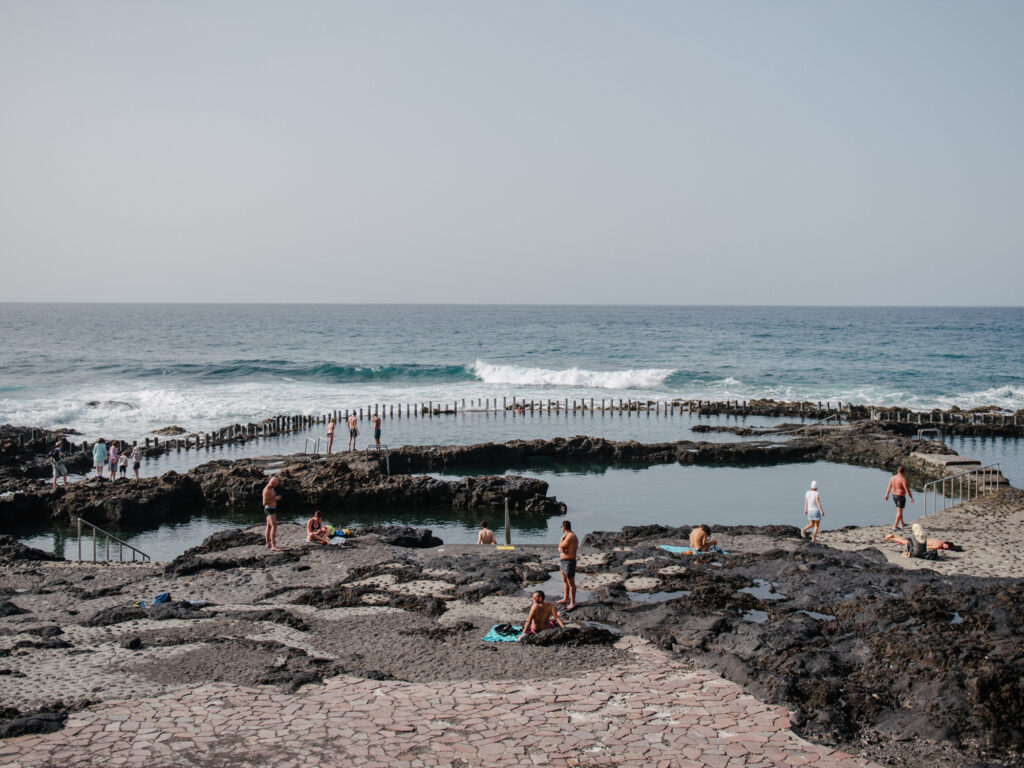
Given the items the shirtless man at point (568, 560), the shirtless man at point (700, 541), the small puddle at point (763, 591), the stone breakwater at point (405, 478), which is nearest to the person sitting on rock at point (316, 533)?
the shirtless man at point (568, 560)

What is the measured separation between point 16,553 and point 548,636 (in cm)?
1486

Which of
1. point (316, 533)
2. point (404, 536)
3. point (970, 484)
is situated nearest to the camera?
point (316, 533)

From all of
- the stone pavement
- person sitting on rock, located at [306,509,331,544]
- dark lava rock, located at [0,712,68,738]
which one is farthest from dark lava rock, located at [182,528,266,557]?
dark lava rock, located at [0,712,68,738]

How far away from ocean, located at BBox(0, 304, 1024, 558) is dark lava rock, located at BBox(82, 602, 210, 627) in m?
9.74

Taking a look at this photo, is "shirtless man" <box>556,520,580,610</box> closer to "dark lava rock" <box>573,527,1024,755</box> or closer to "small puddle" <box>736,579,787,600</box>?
"dark lava rock" <box>573,527,1024,755</box>

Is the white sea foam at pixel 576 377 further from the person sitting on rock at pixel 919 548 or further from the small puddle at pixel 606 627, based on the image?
the small puddle at pixel 606 627

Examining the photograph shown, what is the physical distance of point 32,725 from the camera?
10.7m

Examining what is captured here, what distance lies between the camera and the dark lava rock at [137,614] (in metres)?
15.6

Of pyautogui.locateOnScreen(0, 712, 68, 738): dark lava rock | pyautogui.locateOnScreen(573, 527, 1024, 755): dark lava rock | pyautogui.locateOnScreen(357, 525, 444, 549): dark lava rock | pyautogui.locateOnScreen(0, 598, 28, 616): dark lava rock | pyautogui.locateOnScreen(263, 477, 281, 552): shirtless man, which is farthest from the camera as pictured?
pyautogui.locateOnScreen(357, 525, 444, 549): dark lava rock

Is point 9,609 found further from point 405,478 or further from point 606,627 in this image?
point 405,478

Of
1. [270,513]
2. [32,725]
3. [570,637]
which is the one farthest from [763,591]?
[32,725]

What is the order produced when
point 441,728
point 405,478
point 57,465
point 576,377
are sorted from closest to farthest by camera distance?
1. point 441,728
2. point 405,478
3. point 57,465
4. point 576,377

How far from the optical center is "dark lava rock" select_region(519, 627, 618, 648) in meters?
14.0

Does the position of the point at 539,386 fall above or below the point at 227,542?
above
